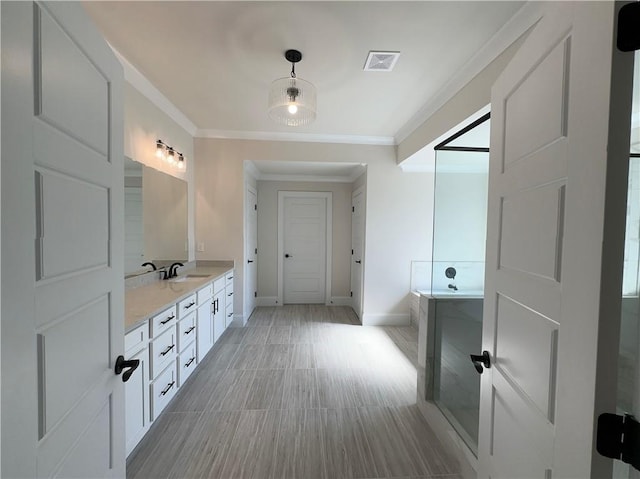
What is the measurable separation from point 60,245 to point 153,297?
1618 mm

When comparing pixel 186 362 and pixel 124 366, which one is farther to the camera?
pixel 186 362

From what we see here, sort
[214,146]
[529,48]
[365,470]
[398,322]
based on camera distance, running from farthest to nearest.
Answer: [398,322], [214,146], [365,470], [529,48]

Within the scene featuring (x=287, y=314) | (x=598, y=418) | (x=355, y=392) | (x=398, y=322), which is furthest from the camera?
(x=287, y=314)

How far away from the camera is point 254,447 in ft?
5.73

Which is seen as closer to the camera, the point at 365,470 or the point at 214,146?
the point at 365,470

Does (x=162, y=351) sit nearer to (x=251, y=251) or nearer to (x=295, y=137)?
(x=251, y=251)

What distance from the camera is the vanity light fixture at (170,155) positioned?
9.13ft

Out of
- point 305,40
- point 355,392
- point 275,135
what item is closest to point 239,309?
point 355,392

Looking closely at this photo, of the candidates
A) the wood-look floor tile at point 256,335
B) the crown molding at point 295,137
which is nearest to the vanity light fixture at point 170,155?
the crown molding at point 295,137

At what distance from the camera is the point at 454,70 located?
220 cm

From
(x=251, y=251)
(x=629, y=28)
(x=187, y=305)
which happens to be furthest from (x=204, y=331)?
(x=629, y=28)

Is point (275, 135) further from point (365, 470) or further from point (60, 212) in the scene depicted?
point (365, 470)

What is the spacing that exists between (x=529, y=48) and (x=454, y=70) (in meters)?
1.55

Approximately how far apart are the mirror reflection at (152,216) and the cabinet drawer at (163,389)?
99 centimetres
